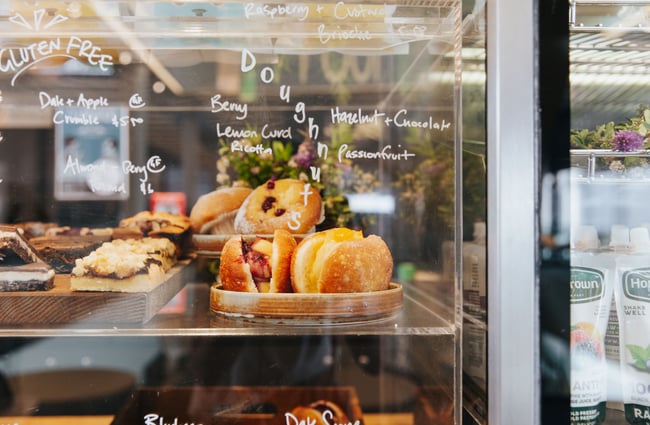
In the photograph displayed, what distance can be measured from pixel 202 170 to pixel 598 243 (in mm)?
824

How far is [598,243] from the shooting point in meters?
1.22

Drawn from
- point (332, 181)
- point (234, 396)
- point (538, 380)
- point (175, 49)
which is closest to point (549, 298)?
point (538, 380)

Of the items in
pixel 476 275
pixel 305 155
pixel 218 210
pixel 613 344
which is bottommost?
pixel 613 344

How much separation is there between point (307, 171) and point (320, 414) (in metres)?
0.50

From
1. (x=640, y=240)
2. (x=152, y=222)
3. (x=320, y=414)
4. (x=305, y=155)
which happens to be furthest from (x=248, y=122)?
(x=640, y=240)

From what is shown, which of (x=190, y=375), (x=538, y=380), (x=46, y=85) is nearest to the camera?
(x=538, y=380)

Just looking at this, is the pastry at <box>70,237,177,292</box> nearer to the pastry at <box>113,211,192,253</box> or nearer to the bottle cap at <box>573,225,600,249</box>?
the pastry at <box>113,211,192,253</box>

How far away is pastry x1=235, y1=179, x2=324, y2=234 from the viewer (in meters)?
1.20

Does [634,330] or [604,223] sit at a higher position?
[604,223]

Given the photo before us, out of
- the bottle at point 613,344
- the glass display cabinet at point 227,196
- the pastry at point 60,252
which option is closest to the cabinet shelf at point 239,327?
the glass display cabinet at point 227,196

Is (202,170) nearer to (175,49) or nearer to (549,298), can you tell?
(175,49)

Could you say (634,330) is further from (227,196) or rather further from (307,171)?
(227,196)

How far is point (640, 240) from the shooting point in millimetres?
1220

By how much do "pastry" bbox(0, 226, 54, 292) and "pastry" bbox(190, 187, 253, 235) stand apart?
0.98 ft
